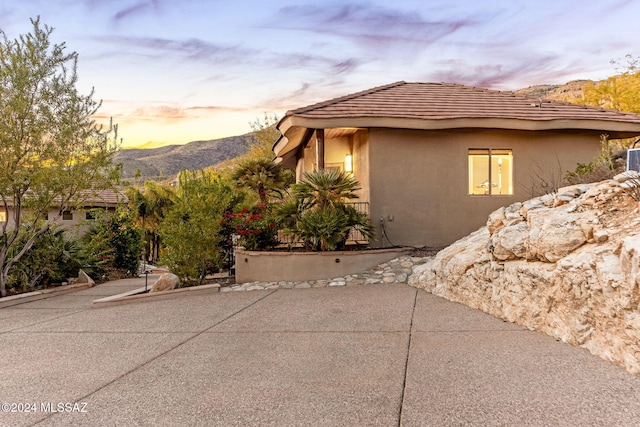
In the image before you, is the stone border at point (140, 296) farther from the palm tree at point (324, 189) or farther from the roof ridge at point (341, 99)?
the roof ridge at point (341, 99)

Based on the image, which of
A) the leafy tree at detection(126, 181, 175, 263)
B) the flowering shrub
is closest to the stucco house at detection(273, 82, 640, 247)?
the flowering shrub

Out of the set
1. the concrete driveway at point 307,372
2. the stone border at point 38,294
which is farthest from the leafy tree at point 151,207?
the concrete driveway at point 307,372

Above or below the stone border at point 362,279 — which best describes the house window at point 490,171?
above

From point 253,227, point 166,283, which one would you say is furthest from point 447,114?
point 166,283

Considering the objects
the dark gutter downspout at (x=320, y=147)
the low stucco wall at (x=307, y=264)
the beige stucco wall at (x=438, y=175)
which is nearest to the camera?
the low stucco wall at (x=307, y=264)

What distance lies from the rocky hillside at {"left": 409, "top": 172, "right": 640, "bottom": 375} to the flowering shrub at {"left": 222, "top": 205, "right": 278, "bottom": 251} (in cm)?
466

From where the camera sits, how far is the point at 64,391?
3.85 meters

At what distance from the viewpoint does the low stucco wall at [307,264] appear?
9883 mm

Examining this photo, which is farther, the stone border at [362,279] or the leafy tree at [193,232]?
the leafy tree at [193,232]

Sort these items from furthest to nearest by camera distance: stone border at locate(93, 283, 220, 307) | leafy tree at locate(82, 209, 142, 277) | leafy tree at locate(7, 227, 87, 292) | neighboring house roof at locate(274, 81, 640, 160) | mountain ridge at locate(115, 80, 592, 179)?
mountain ridge at locate(115, 80, 592, 179)
leafy tree at locate(82, 209, 142, 277)
neighboring house roof at locate(274, 81, 640, 160)
leafy tree at locate(7, 227, 87, 292)
stone border at locate(93, 283, 220, 307)

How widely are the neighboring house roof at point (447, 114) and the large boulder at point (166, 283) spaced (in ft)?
16.2

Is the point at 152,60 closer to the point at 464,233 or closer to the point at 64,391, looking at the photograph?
the point at 464,233

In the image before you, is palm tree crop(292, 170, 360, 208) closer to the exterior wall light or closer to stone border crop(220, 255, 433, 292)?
stone border crop(220, 255, 433, 292)

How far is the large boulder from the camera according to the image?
9071 mm
